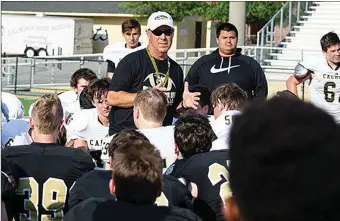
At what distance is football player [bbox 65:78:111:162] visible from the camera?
20.5 ft

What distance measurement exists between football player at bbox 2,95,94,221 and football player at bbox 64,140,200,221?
38.9 inches

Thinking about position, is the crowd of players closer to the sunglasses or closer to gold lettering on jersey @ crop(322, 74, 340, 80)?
the sunglasses

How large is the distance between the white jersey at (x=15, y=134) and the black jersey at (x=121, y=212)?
2098 millimetres

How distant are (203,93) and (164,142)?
6.08ft

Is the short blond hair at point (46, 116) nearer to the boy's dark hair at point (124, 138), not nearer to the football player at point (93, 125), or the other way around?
the boy's dark hair at point (124, 138)

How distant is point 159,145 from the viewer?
15.5ft

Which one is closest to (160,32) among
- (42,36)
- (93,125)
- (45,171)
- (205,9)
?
(93,125)

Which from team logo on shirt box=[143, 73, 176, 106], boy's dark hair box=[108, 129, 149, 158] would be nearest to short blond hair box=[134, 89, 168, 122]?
boy's dark hair box=[108, 129, 149, 158]

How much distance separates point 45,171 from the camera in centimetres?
426

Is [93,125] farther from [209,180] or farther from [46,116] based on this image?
[209,180]

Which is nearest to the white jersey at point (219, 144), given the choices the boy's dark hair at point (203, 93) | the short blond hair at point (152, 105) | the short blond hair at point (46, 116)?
the short blond hair at point (152, 105)

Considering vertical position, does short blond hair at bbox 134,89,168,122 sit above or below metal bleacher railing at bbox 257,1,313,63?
below

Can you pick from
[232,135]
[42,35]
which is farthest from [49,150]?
[42,35]

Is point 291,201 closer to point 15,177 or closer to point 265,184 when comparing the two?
point 265,184
